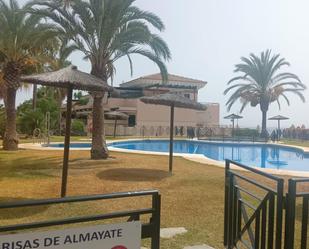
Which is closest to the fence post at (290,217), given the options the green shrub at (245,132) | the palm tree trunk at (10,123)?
the palm tree trunk at (10,123)

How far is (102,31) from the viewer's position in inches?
552

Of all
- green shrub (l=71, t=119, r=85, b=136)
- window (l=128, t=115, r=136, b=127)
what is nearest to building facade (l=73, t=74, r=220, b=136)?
window (l=128, t=115, r=136, b=127)

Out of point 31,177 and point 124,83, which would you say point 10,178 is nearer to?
point 31,177

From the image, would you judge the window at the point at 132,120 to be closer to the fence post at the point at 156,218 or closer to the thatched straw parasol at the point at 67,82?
the thatched straw parasol at the point at 67,82

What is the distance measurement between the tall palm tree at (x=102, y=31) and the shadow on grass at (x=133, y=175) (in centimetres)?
323

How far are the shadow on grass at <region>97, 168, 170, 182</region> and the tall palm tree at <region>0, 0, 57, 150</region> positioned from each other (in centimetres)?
767

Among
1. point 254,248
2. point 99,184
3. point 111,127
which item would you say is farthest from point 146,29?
point 111,127

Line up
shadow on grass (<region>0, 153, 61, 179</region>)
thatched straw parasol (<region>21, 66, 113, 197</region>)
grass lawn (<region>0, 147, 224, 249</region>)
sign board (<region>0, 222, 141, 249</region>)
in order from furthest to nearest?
shadow on grass (<region>0, 153, 61, 179</region>) → thatched straw parasol (<region>21, 66, 113, 197</region>) → grass lawn (<region>0, 147, 224, 249</region>) → sign board (<region>0, 222, 141, 249</region>)

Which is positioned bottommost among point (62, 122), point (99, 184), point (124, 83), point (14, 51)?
point (99, 184)

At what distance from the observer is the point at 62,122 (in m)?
35.0

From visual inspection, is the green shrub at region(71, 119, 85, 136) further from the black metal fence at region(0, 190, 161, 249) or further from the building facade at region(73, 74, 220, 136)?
the black metal fence at region(0, 190, 161, 249)

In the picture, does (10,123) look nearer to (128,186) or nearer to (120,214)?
(128,186)

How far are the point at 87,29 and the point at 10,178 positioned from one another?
667 centimetres

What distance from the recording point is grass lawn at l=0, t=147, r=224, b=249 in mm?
6223
